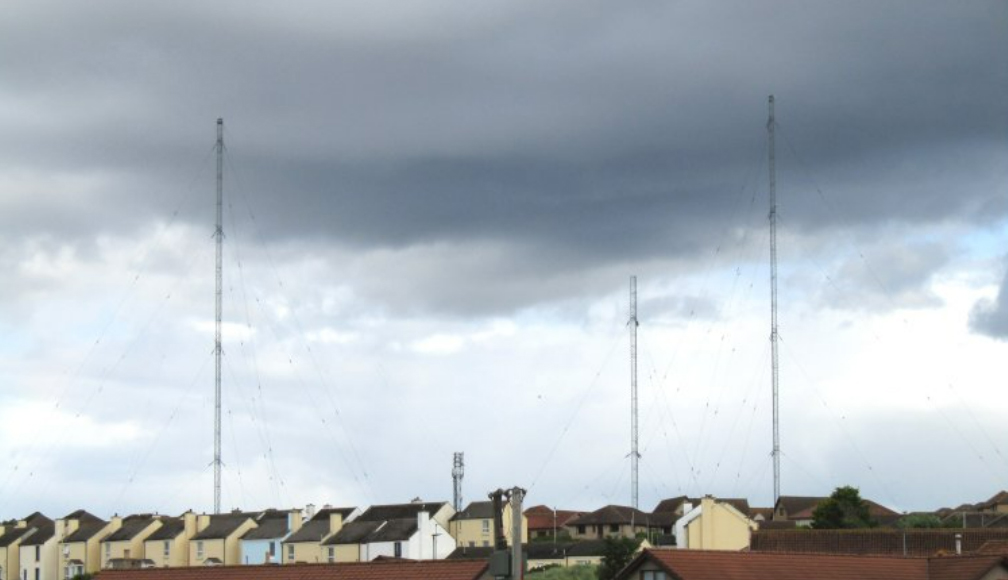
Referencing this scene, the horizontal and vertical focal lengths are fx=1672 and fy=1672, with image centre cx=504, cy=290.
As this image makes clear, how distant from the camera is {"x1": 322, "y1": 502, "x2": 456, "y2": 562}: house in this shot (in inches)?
5261

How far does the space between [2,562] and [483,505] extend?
5606cm

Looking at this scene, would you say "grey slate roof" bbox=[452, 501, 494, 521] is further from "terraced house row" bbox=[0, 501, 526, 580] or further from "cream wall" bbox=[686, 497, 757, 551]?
"cream wall" bbox=[686, 497, 757, 551]

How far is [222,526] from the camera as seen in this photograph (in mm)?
152500

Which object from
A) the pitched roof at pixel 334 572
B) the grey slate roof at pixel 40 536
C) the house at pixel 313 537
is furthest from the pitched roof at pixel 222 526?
the pitched roof at pixel 334 572

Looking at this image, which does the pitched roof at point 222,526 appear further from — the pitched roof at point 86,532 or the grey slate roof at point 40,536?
the grey slate roof at point 40,536

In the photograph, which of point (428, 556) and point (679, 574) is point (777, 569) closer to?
point (679, 574)

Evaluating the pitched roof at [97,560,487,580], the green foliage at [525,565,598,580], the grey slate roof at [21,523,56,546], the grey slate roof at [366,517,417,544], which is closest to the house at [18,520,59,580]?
the grey slate roof at [21,523,56,546]

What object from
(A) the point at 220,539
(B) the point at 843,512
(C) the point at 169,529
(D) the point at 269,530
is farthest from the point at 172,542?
(B) the point at 843,512

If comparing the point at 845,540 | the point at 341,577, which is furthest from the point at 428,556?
the point at 341,577

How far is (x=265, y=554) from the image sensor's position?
144 metres

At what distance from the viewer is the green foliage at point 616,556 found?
103 meters

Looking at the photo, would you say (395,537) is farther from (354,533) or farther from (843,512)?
(843,512)

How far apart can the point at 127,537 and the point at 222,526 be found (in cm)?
1130

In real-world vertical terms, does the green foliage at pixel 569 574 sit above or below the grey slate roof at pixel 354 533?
below
